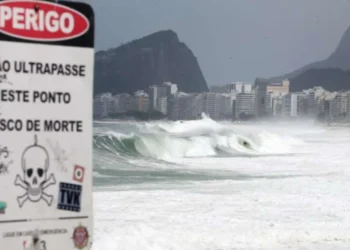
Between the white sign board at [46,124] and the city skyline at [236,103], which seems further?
the city skyline at [236,103]

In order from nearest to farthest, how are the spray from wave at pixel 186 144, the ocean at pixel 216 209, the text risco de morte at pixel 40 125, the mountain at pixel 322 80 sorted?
1. the text risco de morte at pixel 40 125
2. the ocean at pixel 216 209
3. the spray from wave at pixel 186 144
4. the mountain at pixel 322 80

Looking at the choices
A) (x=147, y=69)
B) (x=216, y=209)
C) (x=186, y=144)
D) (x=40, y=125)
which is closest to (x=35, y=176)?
(x=40, y=125)

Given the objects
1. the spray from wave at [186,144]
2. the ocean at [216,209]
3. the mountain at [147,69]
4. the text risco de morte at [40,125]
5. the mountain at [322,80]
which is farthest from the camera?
the mountain at [322,80]

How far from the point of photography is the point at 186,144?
38.9 meters

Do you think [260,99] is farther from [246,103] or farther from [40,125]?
[40,125]

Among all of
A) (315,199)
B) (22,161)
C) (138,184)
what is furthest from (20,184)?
(138,184)

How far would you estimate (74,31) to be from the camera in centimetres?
280

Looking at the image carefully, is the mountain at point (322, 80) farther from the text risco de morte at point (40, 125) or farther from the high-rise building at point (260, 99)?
the text risco de morte at point (40, 125)

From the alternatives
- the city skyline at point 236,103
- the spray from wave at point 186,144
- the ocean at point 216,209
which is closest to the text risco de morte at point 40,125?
the ocean at point 216,209

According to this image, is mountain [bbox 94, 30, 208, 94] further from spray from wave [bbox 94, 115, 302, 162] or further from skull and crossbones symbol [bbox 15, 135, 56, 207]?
skull and crossbones symbol [bbox 15, 135, 56, 207]

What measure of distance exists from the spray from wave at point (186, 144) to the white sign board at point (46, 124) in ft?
89.6

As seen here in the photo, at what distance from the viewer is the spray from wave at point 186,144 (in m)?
33.3

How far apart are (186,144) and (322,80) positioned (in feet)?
259

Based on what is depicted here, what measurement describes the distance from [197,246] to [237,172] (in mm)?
14789
